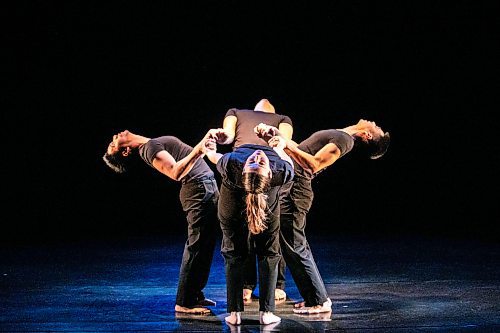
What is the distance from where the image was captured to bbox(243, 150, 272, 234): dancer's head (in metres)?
3.52

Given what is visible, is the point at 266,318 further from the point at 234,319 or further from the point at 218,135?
the point at 218,135

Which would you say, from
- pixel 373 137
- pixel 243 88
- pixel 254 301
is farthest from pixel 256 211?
pixel 243 88

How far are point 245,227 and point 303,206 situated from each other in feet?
1.74

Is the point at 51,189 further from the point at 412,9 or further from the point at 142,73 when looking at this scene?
the point at 412,9

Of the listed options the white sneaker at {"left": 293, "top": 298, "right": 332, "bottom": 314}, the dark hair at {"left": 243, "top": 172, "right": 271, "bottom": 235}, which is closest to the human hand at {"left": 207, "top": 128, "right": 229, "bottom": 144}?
the dark hair at {"left": 243, "top": 172, "right": 271, "bottom": 235}

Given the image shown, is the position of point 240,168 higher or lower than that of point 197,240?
higher

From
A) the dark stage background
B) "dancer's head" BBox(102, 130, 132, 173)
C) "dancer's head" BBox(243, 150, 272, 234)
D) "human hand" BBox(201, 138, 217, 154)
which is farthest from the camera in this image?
the dark stage background

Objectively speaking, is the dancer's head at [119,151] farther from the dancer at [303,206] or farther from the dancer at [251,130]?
the dancer at [303,206]

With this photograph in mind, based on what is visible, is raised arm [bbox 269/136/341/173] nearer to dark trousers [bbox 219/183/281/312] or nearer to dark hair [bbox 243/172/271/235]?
dark trousers [bbox 219/183/281/312]

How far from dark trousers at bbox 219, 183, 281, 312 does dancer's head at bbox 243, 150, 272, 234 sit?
116 mm

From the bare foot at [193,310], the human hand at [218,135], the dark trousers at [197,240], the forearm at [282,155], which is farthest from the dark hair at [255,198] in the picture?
the bare foot at [193,310]

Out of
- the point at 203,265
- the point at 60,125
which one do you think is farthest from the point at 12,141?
the point at 203,265

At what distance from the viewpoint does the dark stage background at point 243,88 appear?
7.04 meters

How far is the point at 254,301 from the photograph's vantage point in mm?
4344
